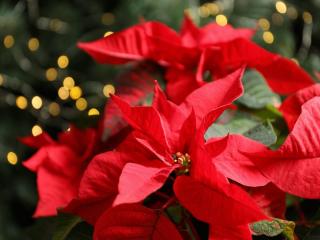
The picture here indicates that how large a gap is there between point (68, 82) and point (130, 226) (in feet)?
1.73

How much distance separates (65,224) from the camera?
40 cm

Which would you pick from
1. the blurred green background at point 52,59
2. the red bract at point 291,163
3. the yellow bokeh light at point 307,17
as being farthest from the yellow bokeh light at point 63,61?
the red bract at point 291,163

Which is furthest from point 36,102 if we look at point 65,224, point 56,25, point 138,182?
point 138,182

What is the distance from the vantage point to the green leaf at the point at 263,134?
370 mm

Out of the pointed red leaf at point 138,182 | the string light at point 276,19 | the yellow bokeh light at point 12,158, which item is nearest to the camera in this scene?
the pointed red leaf at point 138,182

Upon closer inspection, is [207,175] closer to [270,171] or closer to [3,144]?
[270,171]

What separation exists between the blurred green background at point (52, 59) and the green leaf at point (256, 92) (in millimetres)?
345

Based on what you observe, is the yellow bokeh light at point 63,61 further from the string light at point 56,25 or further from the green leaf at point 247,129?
the green leaf at point 247,129

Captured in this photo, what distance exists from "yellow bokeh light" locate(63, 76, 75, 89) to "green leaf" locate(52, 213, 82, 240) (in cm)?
45

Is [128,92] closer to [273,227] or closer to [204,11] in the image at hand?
[273,227]

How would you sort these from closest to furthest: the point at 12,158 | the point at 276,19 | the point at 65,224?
the point at 65,224 → the point at 12,158 → the point at 276,19

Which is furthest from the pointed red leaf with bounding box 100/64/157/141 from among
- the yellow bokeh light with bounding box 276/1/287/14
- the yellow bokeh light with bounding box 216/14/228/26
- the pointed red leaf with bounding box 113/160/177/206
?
the yellow bokeh light with bounding box 276/1/287/14

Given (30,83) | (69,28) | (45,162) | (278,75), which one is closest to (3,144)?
(30,83)

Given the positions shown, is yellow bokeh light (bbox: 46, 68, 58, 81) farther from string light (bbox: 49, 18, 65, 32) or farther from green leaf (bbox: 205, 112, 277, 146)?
green leaf (bbox: 205, 112, 277, 146)
